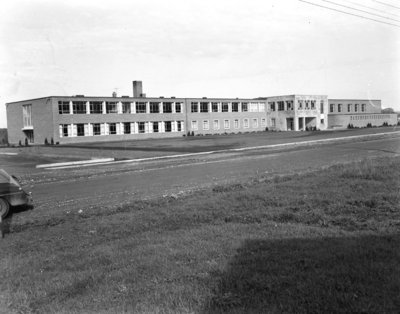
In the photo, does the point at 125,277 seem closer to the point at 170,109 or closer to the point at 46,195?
the point at 46,195

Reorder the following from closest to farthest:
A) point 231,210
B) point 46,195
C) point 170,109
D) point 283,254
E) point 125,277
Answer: point 125,277 → point 283,254 → point 231,210 → point 46,195 → point 170,109

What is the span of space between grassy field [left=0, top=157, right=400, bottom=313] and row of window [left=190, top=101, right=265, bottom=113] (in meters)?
Answer: 77.7

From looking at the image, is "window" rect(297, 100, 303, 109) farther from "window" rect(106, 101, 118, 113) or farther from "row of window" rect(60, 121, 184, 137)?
"window" rect(106, 101, 118, 113)

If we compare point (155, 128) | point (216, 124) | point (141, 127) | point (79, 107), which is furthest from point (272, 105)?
point (79, 107)

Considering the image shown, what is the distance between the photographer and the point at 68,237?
7.94 metres

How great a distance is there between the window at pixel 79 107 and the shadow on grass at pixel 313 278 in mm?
64837

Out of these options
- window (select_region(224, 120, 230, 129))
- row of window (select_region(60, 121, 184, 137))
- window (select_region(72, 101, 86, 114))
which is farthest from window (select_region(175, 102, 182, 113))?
window (select_region(72, 101, 86, 114))

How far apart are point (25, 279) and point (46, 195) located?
373 inches

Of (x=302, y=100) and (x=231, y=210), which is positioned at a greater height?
(x=302, y=100)

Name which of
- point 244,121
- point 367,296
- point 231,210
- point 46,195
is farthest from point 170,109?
point 367,296

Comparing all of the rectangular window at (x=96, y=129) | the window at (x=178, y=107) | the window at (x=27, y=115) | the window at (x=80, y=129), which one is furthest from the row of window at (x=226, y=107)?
the window at (x=27, y=115)

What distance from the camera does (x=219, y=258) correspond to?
568 cm

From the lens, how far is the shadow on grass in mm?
4059

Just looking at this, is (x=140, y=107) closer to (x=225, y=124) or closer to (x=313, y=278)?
(x=225, y=124)
